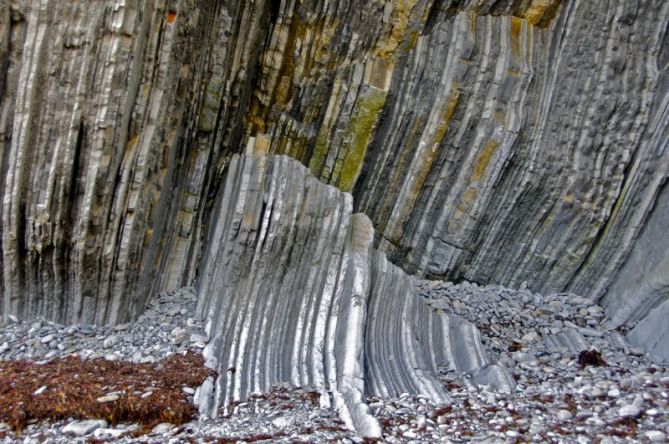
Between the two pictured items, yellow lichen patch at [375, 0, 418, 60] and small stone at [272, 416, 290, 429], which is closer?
small stone at [272, 416, 290, 429]

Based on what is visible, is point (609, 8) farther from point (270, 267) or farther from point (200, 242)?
point (200, 242)

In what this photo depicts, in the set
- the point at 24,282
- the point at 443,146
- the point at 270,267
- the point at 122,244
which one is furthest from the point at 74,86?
the point at 443,146

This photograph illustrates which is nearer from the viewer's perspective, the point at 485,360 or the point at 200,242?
the point at 485,360

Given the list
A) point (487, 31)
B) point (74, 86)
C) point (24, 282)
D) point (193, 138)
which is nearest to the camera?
point (74, 86)

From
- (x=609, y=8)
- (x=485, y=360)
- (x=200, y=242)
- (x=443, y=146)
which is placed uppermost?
(x=609, y=8)

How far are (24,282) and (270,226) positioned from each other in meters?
2.92

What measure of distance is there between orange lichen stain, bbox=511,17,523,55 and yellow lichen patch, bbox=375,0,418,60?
1.71 meters

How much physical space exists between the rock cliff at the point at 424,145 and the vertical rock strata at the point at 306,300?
62 millimetres

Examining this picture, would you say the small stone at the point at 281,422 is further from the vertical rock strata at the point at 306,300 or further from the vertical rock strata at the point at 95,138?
the vertical rock strata at the point at 95,138

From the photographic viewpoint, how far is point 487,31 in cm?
881

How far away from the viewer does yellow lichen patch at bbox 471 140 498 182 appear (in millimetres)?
8734

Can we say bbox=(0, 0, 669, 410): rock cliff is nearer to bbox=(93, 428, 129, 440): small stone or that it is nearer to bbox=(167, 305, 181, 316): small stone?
bbox=(167, 305, 181, 316): small stone

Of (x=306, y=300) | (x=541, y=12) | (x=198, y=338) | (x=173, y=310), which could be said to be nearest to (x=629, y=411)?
(x=306, y=300)

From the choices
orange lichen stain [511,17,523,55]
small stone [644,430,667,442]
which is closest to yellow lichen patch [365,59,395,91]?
orange lichen stain [511,17,523,55]
